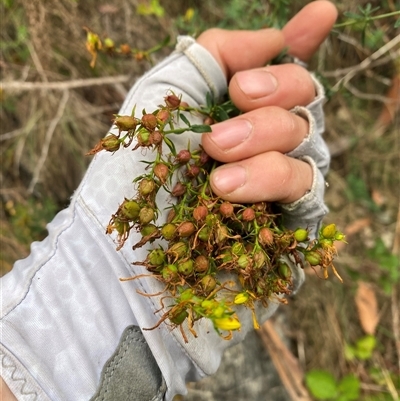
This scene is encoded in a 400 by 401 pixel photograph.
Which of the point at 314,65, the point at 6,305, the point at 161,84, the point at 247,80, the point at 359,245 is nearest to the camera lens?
the point at 6,305

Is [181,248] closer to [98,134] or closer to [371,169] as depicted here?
[98,134]

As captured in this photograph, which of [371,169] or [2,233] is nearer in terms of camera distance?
[2,233]

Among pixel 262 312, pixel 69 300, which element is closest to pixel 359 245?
pixel 262 312

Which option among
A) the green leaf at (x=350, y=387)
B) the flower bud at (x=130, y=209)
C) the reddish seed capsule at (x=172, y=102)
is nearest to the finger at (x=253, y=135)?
the reddish seed capsule at (x=172, y=102)

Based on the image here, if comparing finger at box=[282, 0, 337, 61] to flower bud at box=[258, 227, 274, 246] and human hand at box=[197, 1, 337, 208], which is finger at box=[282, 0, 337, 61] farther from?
flower bud at box=[258, 227, 274, 246]

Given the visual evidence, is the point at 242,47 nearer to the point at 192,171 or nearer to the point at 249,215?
the point at 192,171

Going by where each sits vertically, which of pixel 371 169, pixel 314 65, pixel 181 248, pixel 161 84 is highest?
pixel 161 84

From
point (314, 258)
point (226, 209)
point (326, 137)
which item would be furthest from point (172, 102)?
point (326, 137)
